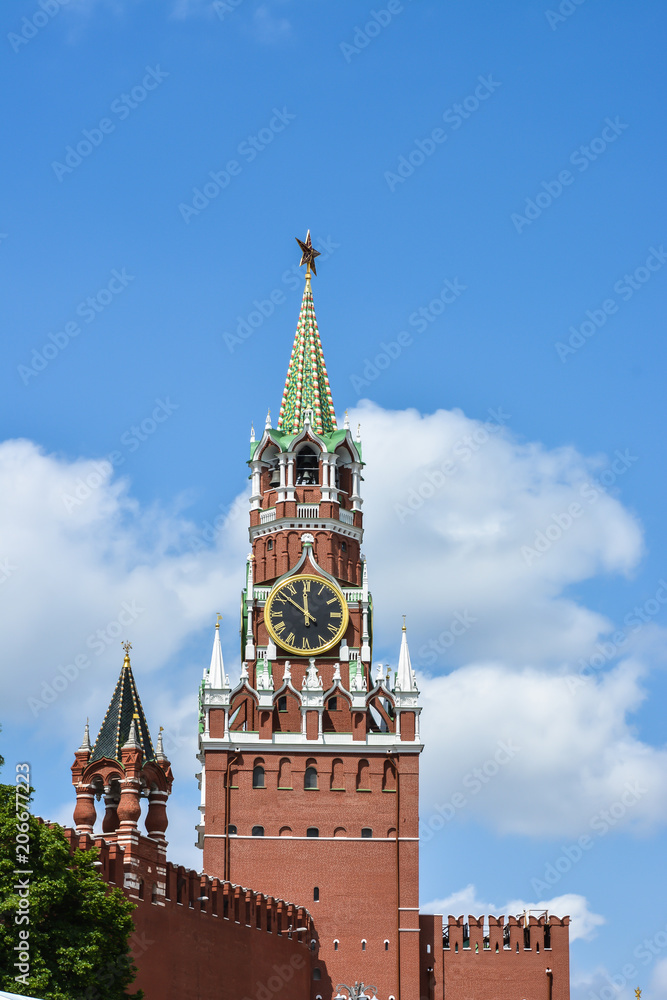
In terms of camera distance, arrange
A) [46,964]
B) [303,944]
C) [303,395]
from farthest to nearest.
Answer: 1. [303,395]
2. [303,944]
3. [46,964]

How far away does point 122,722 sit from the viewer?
69.6 metres

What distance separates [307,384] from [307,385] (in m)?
0.08

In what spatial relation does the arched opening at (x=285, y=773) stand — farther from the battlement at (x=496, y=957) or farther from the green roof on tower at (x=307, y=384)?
the green roof on tower at (x=307, y=384)

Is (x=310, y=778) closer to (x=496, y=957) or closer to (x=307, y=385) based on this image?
(x=496, y=957)

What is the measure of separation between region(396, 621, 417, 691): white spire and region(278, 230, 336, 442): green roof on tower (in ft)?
42.6

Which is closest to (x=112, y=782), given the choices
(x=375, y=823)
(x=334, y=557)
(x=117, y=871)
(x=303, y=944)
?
(x=117, y=871)

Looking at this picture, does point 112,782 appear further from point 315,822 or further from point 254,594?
point 254,594

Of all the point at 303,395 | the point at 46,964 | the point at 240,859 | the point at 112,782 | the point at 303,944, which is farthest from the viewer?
the point at 303,395

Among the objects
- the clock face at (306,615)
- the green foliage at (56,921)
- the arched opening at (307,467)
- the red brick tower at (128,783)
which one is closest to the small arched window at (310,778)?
the clock face at (306,615)

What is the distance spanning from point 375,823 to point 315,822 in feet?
8.82

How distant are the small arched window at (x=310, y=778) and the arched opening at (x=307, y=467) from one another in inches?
614

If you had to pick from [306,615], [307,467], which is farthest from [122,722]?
[307,467]

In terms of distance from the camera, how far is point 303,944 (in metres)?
79.0

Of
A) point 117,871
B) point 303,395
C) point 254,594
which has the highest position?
point 303,395
